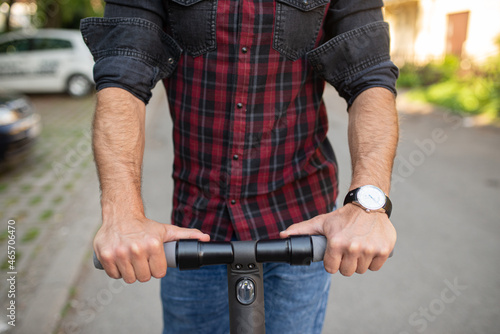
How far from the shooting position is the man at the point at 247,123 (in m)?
1.31

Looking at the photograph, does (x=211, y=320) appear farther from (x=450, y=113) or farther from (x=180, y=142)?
(x=450, y=113)

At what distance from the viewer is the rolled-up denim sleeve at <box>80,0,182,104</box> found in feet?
4.37

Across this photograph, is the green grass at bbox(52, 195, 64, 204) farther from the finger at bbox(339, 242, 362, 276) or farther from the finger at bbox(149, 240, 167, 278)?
the finger at bbox(339, 242, 362, 276)

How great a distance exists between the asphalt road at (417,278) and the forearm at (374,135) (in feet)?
2.42

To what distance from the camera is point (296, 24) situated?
141 centimetres

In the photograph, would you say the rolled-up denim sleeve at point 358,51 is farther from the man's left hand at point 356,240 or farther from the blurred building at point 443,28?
the blurred building at point 443,28

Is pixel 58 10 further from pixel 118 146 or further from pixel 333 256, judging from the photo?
pixel 333 256

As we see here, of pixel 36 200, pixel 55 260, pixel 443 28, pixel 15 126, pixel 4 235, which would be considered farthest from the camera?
pixel 443 28

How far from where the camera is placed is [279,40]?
4.61ft

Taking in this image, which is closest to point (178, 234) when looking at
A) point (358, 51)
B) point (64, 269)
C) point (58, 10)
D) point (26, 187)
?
point (358, 51)

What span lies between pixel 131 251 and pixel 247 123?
611mm

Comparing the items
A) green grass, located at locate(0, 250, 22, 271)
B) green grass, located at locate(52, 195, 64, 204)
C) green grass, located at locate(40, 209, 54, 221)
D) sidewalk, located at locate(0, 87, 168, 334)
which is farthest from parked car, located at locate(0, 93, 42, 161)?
green grass, located at locate(0, 250, 22, 271)

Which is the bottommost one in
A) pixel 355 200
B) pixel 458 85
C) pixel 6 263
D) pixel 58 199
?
pixel 458 85

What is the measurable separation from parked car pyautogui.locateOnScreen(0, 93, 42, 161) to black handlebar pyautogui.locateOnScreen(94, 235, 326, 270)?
17.2ft
